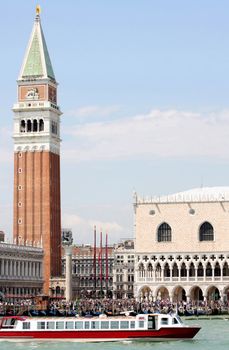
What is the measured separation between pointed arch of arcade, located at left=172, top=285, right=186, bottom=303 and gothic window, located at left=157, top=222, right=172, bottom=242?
470cm

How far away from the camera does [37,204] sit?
12438 centimetres

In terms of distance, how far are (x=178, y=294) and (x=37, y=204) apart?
76.2ft

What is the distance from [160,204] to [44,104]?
25.7 meters

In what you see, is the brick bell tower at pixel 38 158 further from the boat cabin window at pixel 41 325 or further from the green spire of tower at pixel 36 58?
the boat cabin window at pixel 41 325

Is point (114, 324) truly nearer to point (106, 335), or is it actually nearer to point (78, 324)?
point (106, 335)

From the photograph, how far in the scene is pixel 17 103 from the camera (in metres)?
129

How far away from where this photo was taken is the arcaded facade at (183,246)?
10531 centimetres

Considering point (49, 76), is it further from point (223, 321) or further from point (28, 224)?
point (223, 321)

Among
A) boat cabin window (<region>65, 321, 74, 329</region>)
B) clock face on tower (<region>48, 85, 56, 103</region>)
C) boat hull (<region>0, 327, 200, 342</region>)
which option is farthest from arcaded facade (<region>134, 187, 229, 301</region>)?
boat cabin window (<region>65, 321, 74, 329</region>)

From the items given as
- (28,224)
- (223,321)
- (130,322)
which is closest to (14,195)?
(28,224)

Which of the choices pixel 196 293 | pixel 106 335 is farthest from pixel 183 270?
pixel 106 335

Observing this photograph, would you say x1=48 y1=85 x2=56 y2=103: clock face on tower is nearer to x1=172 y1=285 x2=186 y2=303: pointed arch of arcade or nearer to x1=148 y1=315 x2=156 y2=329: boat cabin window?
x1=172 y1=285 x2=186 y2=303: pointed arch of arcade

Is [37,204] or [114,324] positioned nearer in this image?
[114,324]

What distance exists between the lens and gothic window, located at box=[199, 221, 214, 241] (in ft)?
347
